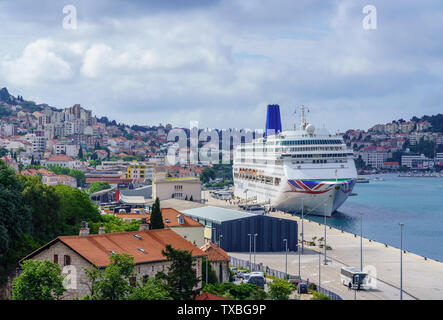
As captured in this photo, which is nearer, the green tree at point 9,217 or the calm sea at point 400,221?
the green tree at point 9,217

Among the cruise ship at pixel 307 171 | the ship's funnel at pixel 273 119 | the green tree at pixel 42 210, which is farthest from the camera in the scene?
the ship's funnel at pixel 273 119

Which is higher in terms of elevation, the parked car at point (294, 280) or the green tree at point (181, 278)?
the green tree at point (181, 278)

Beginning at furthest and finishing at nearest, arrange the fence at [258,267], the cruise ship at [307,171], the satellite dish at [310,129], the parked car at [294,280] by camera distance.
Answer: the satellite dish at [310,129]
the cruise ship at [307,171]
the fence at [258,267]
the parked car at [294,280]

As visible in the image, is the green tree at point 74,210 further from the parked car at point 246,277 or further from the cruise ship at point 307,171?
the cruise ship at point 307,171

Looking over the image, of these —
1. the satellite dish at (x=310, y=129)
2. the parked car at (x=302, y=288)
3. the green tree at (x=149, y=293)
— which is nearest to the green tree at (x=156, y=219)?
the parked car at (x=302, y=288)

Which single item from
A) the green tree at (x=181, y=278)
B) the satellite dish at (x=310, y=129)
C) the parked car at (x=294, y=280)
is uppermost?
the satellite dish at (x=310, y=129)

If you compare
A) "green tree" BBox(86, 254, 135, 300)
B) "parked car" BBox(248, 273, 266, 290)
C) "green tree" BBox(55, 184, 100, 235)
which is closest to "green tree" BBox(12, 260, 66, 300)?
"green tree" BBox(86, 254, 135, 300)

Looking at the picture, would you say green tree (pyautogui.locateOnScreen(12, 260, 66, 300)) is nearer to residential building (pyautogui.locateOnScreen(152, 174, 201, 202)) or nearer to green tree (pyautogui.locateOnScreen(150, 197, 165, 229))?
green tree (pyautogui.locateOnScreen(150, 197, 165, 229))

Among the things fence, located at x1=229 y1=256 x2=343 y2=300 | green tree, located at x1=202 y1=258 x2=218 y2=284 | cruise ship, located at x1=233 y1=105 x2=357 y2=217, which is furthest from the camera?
cruise ship, located at x1=233 y1=105 x2=357 y2=217
